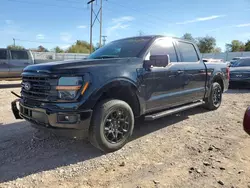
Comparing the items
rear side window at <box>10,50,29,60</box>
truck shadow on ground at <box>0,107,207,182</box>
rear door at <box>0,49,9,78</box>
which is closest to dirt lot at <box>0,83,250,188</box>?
truck shadow on ground at <box>0,107,207,182</box>

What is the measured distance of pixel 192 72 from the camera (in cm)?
508

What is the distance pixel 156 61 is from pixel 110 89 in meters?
0.96

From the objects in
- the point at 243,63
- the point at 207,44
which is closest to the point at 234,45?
the point at 207,44

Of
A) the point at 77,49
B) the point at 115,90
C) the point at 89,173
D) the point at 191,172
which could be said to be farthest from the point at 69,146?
the point at 77,49

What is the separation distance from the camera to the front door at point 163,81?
4.00m

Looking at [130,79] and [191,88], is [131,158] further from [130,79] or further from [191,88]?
[191,88]

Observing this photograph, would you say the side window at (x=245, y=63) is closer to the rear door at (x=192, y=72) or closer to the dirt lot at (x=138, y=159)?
the rear door at (x=192, y=72)

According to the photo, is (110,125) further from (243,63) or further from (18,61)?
(243,63)

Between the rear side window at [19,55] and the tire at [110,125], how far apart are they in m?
9.57

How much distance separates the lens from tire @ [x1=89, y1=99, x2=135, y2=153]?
10.7 feet

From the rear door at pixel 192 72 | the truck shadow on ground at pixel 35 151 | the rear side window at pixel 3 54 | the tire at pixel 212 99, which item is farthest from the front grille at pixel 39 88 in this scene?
the rear side window at pixel 3 54

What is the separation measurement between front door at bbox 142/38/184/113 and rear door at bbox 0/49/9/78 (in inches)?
358

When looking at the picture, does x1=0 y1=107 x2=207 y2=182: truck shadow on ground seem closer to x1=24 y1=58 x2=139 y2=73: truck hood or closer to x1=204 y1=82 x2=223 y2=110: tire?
x1=24 y1=58 x2=139 y2=73: truck hood

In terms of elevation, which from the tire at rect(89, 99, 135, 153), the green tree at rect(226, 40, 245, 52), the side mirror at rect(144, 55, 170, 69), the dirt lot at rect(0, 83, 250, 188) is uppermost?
the green tree at rect(226, 40, 245, 52)
